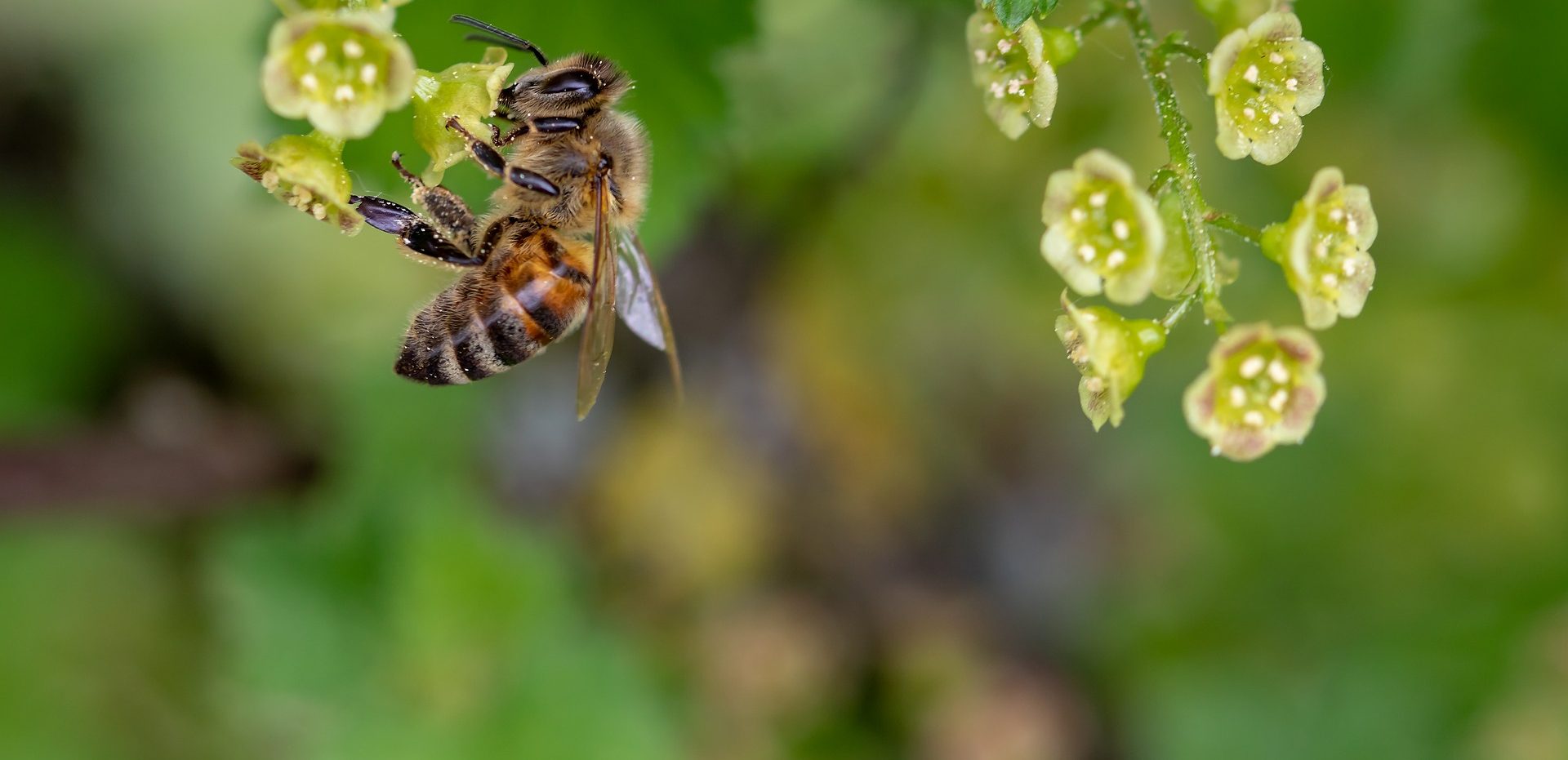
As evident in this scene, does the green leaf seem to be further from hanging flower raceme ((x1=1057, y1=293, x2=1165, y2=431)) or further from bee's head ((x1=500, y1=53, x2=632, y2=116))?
bee's head ((x1=500, y1=53, x2=632, y2=116))

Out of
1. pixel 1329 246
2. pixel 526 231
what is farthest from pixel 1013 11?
pixel 526 231

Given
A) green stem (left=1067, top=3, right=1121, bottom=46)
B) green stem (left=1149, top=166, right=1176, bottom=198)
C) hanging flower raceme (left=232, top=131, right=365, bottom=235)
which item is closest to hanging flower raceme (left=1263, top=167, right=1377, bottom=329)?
green stem (left=1149, top=166, right=1176, bottom=198)

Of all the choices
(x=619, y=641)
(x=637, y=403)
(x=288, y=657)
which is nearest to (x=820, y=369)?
(x=637, y=403)

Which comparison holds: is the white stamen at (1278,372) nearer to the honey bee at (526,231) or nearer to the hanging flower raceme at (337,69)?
the honey bee at (526,231)

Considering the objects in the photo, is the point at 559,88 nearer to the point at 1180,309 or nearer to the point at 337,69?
the point at 337,69

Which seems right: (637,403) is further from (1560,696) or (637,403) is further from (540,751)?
(1560,696)

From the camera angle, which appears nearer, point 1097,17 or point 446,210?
point 1097,17
